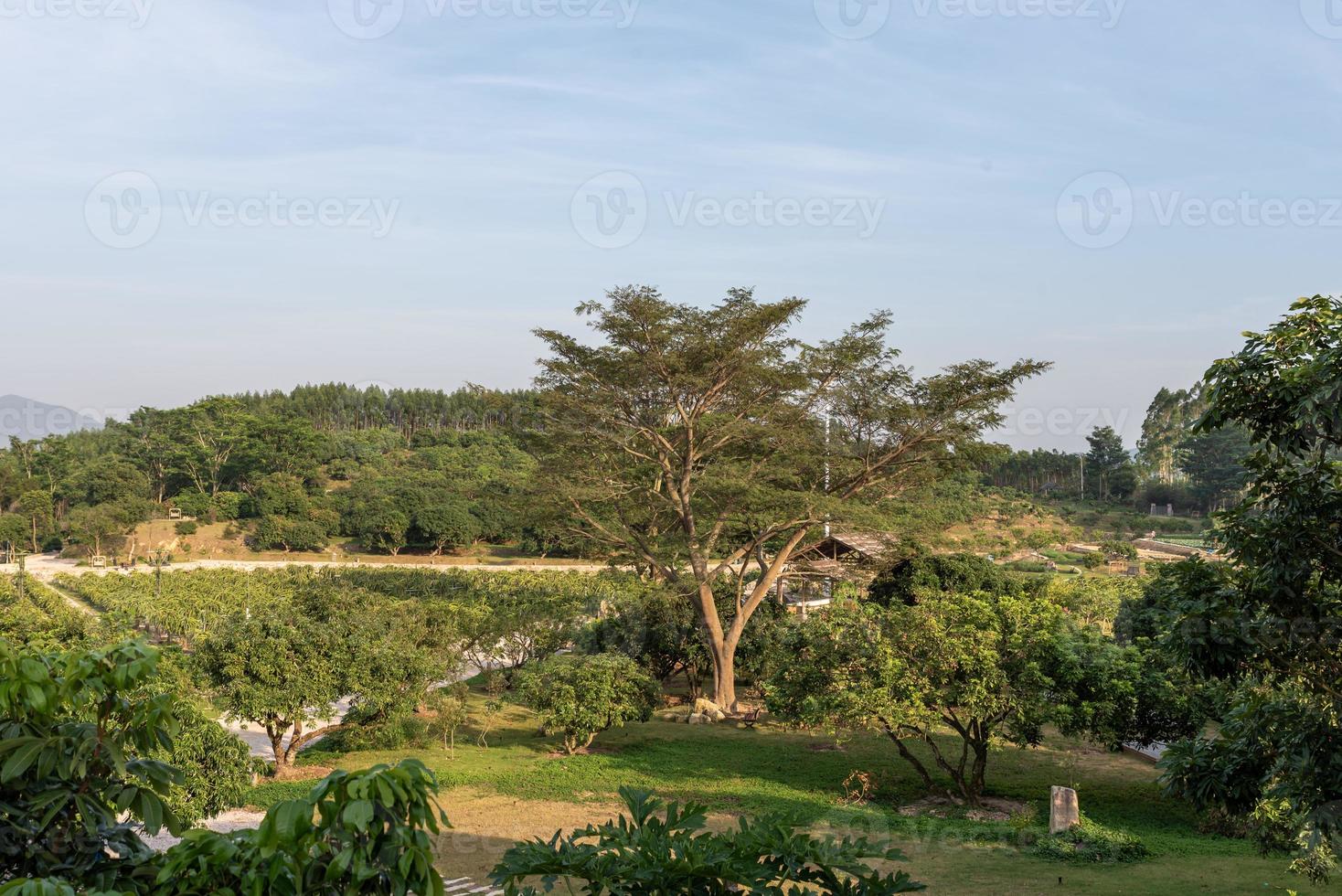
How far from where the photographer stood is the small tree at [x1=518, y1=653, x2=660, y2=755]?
51.0 feet

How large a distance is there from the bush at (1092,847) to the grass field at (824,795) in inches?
7.1

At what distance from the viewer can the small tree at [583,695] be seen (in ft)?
51.0

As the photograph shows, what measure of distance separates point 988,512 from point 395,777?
150ft

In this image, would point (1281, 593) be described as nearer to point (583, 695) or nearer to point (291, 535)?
point (583, 695)

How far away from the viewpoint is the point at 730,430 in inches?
736

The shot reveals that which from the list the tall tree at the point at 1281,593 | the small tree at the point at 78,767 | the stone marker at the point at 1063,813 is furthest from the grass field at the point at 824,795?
the small tree at the point at 78,767

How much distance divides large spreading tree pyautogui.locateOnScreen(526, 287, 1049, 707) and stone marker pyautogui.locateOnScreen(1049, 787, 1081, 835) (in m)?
7.64

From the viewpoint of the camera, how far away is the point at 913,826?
11.9 m

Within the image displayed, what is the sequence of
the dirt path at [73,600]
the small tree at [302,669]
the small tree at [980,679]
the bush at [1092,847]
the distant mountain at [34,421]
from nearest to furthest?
the bush at [1092,847]
the small tree at [980,679]
the small tree at [302,669]
the dirt path at [73,600]
the distant mountain at [34,421]

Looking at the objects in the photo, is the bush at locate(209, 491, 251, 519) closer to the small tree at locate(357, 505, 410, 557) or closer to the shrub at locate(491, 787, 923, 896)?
the small tree at locate(357, 505, 410, 557)

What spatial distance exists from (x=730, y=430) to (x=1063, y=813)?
9.29m

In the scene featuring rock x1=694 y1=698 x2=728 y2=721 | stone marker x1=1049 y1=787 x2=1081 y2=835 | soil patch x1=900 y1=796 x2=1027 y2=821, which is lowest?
rock x1=694 y1=698 x2=728 y2=721

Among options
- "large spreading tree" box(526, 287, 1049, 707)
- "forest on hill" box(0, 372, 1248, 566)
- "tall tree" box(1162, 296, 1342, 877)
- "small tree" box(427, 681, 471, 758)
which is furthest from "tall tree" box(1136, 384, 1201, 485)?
"tall tree" box(1162, 296, 1342, 877)

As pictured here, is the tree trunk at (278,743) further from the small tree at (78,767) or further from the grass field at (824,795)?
the small tree at (78,767)
